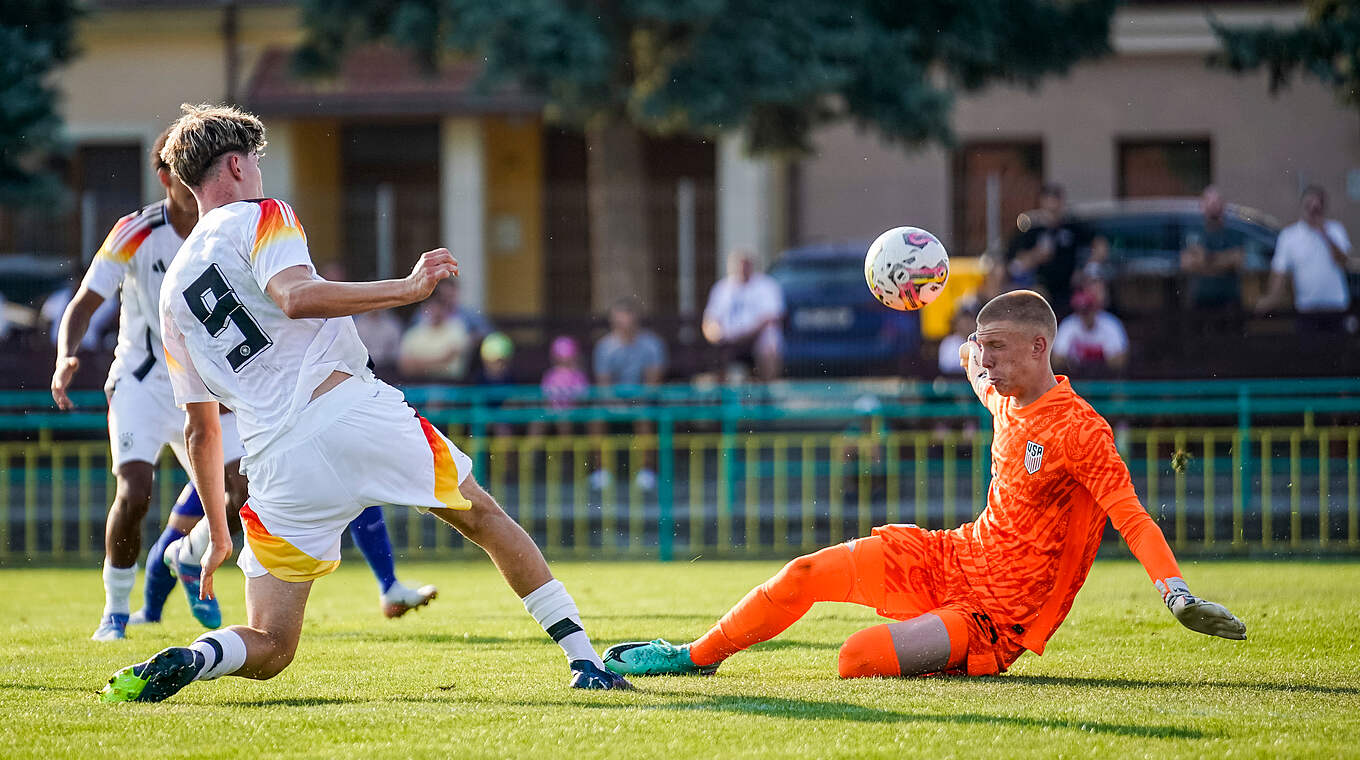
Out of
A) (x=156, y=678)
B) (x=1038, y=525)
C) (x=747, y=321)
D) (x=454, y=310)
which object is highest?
(x=454, y=310)

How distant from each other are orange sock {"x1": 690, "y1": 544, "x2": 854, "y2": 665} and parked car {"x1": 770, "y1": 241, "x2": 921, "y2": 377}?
10.7 meters

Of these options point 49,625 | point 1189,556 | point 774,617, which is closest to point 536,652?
point 774,617

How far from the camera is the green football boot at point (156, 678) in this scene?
535 centimetres

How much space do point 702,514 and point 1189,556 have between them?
12.9 feet

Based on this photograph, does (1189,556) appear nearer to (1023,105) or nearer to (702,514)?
(702,514)

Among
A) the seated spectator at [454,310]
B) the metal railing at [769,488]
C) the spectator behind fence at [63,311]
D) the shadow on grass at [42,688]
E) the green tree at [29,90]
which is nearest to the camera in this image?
the shadow on grass at [42,688]

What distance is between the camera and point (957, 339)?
49.8ft

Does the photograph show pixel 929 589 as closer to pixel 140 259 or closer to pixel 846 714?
pixel 846 714

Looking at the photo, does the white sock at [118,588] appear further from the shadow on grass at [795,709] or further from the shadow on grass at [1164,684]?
the shadow on grass at [1164,684]

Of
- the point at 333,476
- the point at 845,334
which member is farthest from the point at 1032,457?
the point at 845,334

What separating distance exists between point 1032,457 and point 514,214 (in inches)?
645

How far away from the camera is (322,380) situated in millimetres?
5465

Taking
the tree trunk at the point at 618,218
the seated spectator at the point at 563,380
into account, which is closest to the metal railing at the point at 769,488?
the seated spectator at the point at 563,380

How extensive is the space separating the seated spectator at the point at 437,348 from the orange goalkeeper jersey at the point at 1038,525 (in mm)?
11273
